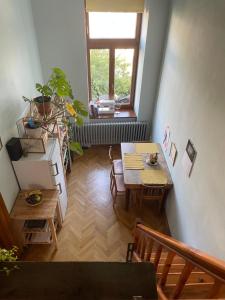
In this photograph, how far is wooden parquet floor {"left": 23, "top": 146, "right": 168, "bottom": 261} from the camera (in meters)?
3.41

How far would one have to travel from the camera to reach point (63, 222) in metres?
3.84

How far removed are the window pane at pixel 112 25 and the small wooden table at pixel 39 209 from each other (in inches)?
124

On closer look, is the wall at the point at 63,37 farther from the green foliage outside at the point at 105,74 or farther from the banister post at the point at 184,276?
the banister post at the point at 184,276

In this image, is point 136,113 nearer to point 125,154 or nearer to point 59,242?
point 125,154

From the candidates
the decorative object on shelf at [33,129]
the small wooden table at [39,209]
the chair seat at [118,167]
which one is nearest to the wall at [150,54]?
the chair seat at [118,167]

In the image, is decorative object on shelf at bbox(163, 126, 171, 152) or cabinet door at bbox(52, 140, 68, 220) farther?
decorative object on shelf at bbox(163, 126, 171, 152)

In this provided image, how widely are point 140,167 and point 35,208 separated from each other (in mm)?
1777

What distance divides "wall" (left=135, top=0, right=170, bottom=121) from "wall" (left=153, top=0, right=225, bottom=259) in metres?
0.32

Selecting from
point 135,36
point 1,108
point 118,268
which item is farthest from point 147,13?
point 118,268

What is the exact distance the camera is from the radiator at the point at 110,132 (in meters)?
5.11

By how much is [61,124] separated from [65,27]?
67.9 inches

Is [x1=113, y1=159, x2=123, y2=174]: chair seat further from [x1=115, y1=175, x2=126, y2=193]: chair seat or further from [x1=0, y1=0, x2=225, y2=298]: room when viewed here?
[x1=0, y1=0, x2=225, y2=298]: room

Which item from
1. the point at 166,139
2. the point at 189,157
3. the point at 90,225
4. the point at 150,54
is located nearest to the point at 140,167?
the point at 166,139

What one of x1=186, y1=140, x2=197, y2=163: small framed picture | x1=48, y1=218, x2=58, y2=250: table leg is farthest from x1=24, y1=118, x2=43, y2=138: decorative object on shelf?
x1=186, y1=140, x2=197, y2=163: small framed picture
